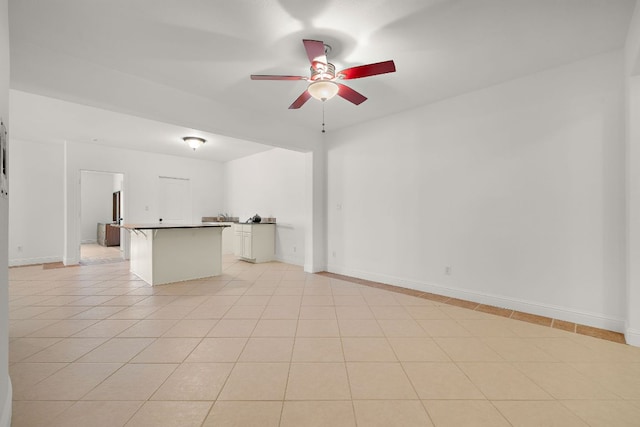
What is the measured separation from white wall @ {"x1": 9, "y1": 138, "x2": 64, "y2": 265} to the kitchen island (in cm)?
284

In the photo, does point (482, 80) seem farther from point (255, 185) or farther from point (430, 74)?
point (255, 185)

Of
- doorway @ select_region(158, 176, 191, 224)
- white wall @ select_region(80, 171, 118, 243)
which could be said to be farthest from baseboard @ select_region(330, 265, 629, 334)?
white wall @ select_region(80, 171, 118, 243)

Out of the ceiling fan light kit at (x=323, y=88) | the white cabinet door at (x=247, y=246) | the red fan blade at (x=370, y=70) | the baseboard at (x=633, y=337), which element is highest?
the red fan blade at (x=370, y=70)

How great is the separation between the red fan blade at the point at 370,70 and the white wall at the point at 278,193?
3647mm

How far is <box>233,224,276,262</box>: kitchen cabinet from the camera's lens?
6523 mm

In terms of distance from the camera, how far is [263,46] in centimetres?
269

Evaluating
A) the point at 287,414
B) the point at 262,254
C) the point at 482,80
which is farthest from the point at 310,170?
the point at 287,414

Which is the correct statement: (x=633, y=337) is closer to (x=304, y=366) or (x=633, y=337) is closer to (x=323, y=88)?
(x=304, y=366)

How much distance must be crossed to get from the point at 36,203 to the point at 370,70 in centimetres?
782

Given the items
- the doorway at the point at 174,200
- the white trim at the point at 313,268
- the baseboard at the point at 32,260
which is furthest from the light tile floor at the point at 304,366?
the doorway at the point at 174,200

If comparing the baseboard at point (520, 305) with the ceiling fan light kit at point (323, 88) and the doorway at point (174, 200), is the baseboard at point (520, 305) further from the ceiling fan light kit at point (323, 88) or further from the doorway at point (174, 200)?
the doorway at point (174, 200)

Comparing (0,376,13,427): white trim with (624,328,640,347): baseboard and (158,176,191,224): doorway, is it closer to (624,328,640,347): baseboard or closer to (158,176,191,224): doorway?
(624,328,640,347): baseboard

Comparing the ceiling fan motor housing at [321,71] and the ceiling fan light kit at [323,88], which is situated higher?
the ceiling fan motor housing at [321,71]

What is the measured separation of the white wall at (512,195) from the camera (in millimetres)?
2857
